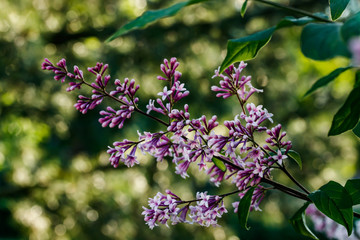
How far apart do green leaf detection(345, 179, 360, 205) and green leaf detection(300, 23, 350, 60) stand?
0.14 m

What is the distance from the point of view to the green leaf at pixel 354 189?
16.2 inches

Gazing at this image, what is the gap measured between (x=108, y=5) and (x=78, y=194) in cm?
115

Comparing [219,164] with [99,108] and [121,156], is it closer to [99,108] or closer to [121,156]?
[121,156]

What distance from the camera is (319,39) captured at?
1.55ft

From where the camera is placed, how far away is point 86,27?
8.50 ft

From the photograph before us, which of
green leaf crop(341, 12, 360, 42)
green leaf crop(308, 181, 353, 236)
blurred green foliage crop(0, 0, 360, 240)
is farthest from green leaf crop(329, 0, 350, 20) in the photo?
blurred green foliage crop(0, 0, 360, 240)

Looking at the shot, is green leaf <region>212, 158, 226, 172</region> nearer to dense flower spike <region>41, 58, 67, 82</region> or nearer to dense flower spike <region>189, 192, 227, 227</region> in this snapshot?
dense flower spike <region>189, 192, 227, 227</region>

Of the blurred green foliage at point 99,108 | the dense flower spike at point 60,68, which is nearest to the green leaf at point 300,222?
the dense flower spike at point 60,68

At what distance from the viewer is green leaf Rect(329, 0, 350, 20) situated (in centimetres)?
39

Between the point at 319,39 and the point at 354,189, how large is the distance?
163 millimetres

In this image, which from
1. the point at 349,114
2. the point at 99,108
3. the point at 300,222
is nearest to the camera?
the point at 349,114

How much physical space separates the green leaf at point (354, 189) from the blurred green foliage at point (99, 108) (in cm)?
193

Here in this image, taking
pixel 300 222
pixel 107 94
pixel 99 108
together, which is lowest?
pixel 99 108

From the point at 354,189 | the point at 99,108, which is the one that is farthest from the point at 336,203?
the point at 99,108
